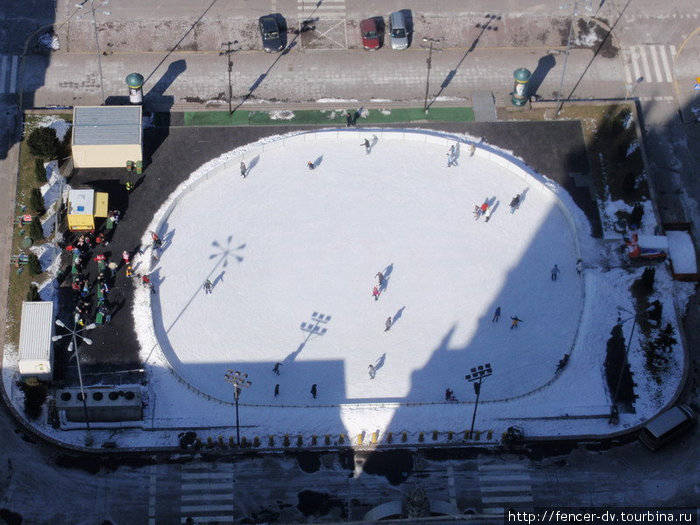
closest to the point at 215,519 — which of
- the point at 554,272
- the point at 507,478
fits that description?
the point at 507,478

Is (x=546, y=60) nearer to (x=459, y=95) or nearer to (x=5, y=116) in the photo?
(x=459, y=95)

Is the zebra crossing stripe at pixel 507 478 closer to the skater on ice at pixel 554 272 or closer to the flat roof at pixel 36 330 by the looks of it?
the skater on ice at pixel 554 272

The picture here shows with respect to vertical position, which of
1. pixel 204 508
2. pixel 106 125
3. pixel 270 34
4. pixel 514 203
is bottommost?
pixel 204 508

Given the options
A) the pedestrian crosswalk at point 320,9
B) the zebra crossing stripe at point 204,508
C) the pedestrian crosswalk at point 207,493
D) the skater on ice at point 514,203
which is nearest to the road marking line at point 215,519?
the pedestrian crosswalk at point 207,493

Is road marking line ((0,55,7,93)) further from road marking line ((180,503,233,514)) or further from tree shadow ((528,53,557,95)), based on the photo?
tree shadow ((528,53,557,95))

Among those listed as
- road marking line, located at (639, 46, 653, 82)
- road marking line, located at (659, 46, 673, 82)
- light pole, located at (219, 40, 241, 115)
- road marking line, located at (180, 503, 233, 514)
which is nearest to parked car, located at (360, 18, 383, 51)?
light pole, located at (219, 40, 241, 115)

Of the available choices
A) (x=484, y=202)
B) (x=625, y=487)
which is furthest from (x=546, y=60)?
(x=625, y=487)

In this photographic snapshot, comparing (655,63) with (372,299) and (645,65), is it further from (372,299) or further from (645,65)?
(372,299)
